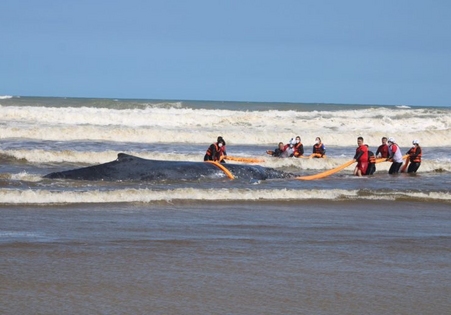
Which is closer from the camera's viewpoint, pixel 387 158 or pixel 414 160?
pixel 387 158

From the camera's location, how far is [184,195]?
528 inches

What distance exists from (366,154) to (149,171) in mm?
7097

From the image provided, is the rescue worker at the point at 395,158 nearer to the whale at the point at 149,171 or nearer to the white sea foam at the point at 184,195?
the whale at the point at 149,171

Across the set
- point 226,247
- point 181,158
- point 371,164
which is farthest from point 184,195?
point 181,158

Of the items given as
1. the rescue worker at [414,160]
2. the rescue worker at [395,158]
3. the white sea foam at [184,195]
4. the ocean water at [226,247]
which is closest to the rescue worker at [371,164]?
the rescue worker at [395,158]

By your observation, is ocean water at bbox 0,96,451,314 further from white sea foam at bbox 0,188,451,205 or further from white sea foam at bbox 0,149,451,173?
white sea foam at bbox 0,149,451,173

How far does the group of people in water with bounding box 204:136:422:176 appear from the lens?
20.9m

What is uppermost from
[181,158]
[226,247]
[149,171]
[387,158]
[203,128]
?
[203,128]

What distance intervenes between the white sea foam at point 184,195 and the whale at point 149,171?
9.15 feet

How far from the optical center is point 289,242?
359 inches

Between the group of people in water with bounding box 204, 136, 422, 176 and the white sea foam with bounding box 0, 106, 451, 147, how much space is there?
34.6 feet

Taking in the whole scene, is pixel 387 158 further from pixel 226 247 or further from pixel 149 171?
pixel 226 247

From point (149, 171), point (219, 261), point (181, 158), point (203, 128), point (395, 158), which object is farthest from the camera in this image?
point (203, 128)

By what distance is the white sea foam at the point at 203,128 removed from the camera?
3500 cm
